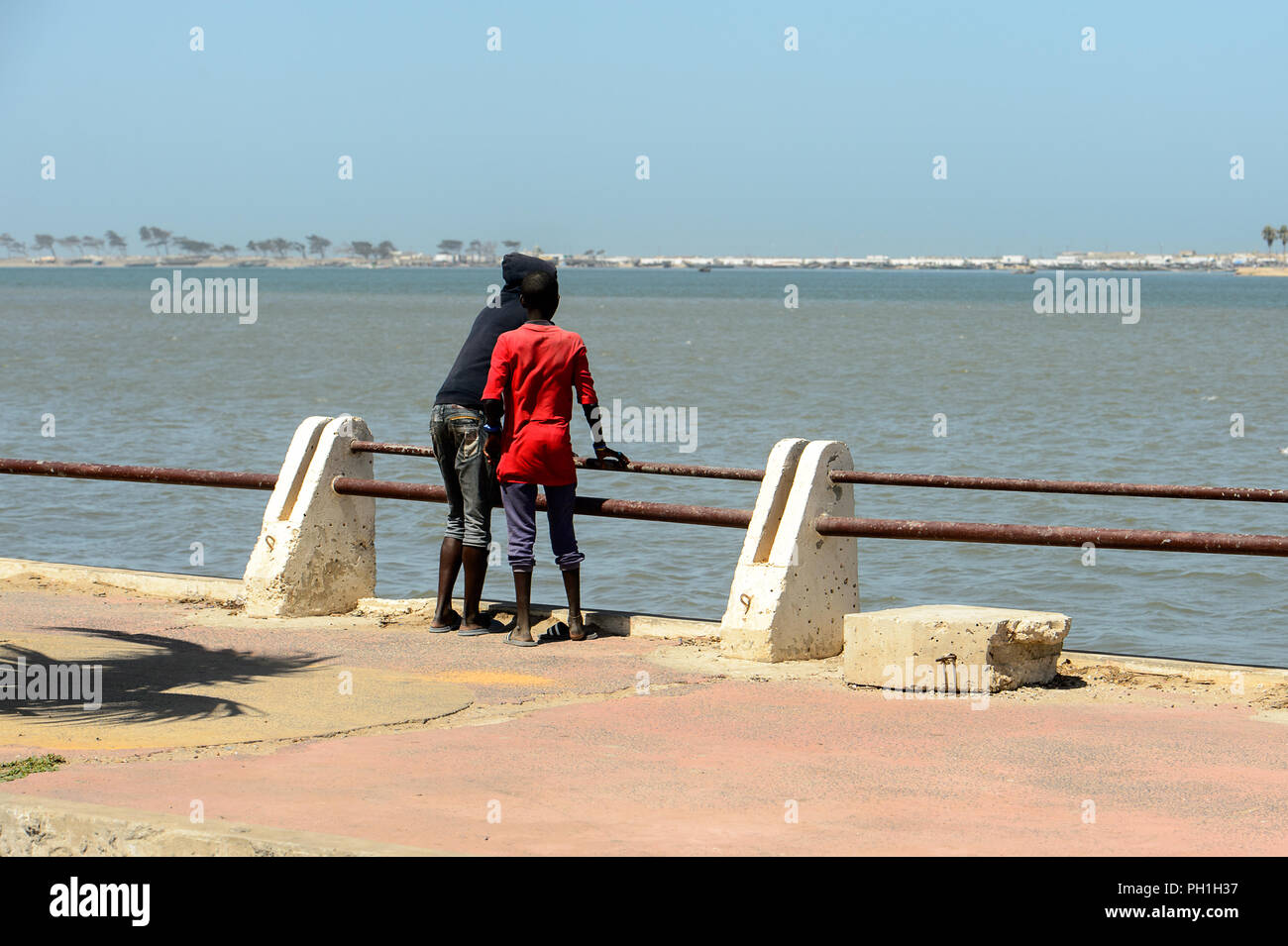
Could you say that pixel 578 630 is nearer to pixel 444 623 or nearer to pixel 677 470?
pixel 444 623

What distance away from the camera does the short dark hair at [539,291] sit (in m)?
8.19

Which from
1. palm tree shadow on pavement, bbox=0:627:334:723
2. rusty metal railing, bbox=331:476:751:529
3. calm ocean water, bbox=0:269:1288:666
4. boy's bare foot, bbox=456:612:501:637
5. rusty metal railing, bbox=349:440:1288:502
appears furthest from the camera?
calm ocean water, bbox=0:269:1288:666

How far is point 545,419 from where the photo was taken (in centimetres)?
817

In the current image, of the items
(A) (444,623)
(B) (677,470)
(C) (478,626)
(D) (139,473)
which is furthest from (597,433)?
(D) (139,473)

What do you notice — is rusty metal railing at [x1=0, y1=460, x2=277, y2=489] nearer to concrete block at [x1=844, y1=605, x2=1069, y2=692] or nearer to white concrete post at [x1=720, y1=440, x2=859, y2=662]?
white concrete post at [x1=720, y1=440, x2=859, y2=662]

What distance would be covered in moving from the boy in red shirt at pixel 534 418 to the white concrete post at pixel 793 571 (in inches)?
33.7

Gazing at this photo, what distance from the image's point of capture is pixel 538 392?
26.7 ft

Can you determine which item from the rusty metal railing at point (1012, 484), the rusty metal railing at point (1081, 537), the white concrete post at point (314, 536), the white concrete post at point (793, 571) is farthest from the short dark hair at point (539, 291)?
the rusty metal railing at point (1081, 537)

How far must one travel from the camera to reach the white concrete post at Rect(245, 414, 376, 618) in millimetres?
9133

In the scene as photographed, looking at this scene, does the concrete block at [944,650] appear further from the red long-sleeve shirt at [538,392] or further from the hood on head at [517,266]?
the hood on head at [517,266]

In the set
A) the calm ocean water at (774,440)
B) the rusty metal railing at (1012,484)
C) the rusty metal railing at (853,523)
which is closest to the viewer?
the rusty metal railing at (853,523)

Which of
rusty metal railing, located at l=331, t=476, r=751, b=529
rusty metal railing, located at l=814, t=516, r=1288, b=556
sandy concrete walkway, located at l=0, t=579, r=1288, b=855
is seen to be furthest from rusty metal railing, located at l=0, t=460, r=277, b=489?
rusty metal railing, located at l=814, t=516, r=1288, b=556

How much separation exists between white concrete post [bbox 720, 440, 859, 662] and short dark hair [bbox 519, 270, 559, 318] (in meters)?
1.39
